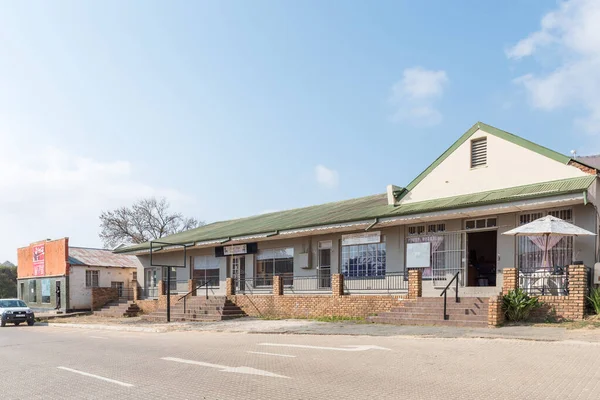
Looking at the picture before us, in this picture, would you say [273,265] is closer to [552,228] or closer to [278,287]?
[278,287]

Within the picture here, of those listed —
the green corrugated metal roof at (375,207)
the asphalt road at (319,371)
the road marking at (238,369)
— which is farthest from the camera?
the green corrugated metal roof at (375,207)

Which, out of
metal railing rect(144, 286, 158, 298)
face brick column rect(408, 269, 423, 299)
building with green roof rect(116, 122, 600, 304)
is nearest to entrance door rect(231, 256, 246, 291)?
building with green roof rect(116, 122, 600, 304)

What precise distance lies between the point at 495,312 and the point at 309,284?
11.2 m

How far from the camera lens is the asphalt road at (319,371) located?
7.98 meters

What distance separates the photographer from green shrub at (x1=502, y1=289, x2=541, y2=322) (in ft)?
52.0

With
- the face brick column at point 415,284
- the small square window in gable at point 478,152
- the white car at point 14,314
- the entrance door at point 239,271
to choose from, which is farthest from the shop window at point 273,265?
the white car at point 14,314

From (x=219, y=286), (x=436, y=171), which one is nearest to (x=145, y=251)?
(x=219, y=286)

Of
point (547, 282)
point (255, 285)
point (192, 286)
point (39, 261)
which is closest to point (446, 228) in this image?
point (547, 282)

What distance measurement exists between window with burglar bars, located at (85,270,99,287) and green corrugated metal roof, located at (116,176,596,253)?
5705mm

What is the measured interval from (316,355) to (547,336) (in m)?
5.65

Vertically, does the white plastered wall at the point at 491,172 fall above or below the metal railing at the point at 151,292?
above

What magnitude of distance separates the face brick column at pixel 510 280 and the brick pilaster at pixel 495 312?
979mm

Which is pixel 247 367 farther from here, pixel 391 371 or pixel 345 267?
pixel 345 267

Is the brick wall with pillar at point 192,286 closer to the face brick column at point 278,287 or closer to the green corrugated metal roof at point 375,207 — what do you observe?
the green corrugated metal roof at point 375,207
